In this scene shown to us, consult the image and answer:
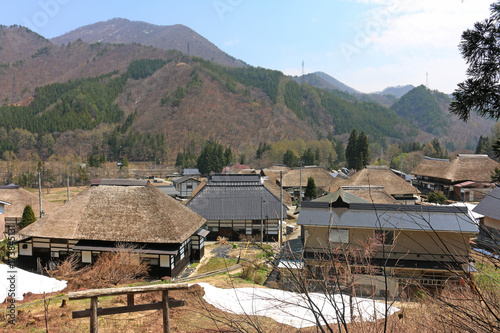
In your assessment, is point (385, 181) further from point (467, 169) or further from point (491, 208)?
point (491, 208)

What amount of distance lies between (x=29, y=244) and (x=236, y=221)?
1241 cm

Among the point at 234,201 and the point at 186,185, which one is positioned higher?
the point at 234,201

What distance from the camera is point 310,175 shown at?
41.0 meters

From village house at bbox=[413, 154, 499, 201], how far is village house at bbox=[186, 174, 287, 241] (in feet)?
74.9

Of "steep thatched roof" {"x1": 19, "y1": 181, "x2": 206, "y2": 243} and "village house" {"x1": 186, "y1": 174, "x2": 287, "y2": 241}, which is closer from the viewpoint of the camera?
"steep thatched roof" {"x1": 19, "y1": 181, "x2": 206, "y2": 243}

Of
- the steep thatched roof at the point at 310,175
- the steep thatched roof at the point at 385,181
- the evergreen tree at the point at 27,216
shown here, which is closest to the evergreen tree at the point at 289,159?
the steep thatched roof at the point at 310,175

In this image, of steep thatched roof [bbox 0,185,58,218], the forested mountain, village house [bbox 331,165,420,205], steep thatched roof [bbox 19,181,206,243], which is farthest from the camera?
the forested mountain

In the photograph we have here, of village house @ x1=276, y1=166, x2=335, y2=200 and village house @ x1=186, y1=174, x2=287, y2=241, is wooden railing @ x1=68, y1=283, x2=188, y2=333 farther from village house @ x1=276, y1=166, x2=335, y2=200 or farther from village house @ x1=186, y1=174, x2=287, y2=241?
village house @ x1=276, y1=166, x2=335, y2=200

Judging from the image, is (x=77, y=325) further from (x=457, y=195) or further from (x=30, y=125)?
(x=30, y=125)

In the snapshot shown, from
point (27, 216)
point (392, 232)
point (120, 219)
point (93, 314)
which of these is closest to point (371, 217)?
point (392, 232)

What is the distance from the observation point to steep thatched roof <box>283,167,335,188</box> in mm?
39625

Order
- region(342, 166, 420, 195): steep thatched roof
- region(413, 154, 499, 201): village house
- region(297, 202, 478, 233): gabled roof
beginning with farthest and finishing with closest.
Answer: region(413, 154, 499, 201): village house < region(342, 166, 420, 195): steep thatched roof < region(297, 202, 478, 233): gabled roof

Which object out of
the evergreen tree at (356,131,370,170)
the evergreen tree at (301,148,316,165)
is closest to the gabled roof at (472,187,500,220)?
the evergreen tree at (356,131,370,170)

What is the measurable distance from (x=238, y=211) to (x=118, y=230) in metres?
9.25
